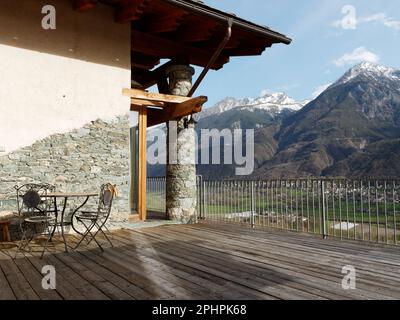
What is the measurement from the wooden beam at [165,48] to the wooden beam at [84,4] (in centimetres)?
138

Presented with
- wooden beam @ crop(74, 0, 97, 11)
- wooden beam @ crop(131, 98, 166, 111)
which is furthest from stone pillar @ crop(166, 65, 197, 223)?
wooden beam @ crop(74, 0, 97, 11)

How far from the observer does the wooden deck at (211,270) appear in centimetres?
273

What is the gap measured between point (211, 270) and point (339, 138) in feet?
297

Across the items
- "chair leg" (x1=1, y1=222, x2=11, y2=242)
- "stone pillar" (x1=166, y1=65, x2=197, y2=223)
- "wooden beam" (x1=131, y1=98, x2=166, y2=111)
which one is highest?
"wooden beam" (x1=131, y1=98, x2=166, y2=111)

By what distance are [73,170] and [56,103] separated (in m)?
1.22

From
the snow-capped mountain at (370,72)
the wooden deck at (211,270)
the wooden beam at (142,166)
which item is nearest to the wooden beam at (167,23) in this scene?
the wooden beam at (142,166)

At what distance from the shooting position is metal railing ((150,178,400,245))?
4.74 m

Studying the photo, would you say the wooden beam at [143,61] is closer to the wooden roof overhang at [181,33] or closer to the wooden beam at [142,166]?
the wooden roof overhang at [181,33]

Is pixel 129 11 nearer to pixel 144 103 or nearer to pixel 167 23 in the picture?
pixel 167 23

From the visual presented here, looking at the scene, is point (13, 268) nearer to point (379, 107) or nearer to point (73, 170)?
point (73, 170)

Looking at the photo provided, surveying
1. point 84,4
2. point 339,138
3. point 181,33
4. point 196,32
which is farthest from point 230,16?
point 339,138

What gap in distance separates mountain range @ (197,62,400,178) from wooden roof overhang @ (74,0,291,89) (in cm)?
5273

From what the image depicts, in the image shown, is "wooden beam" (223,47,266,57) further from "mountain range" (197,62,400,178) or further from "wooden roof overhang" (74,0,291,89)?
"mountain range" (197,62,400,178)

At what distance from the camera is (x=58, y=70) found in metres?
5.80
